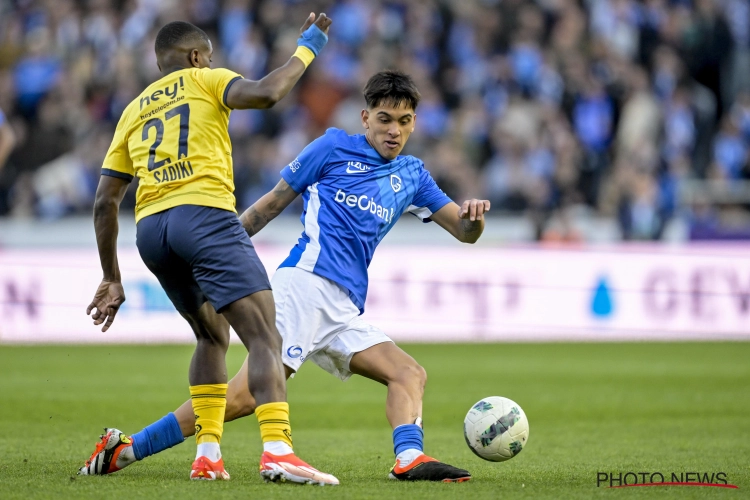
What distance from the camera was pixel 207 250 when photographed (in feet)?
18.1

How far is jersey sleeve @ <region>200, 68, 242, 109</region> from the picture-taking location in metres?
5.57

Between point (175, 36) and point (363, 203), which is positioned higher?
point (175, 36)

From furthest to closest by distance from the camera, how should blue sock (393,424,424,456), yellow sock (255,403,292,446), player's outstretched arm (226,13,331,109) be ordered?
blue sock (393,424,424,456) → yellow sock (255,403,292,446) → player's outstretched arm (226,13,331,109)

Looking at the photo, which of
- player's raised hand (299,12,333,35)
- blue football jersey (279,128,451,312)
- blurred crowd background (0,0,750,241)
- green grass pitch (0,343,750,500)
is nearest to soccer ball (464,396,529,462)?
green grass pitch (0,343,750,500)

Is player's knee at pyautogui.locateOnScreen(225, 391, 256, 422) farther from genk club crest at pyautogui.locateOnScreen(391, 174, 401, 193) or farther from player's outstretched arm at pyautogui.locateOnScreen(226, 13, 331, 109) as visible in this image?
player's outstretched arm at pyautogui.locateOnScreen(226, 13, 331, 109)

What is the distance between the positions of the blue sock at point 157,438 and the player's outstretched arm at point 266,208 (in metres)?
1.12

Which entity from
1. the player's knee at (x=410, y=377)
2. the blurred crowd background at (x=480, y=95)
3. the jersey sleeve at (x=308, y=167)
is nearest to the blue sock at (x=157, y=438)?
the player's knee at (x=410, y=377)

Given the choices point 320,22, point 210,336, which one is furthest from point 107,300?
point 320,22

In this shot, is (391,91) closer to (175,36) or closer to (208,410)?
(175,36)

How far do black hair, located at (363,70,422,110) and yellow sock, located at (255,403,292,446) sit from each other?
6.10 ft

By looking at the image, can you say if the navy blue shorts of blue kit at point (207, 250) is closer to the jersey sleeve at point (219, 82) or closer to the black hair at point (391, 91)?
the jersey sleeve at point (219, 82)

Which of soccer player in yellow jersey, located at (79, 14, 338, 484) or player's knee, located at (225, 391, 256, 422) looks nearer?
soccer player in yellow jersey, located at (79, 14, 338, 484)

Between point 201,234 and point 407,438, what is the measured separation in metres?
1.51

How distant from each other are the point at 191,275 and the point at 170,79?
0.99 meters
